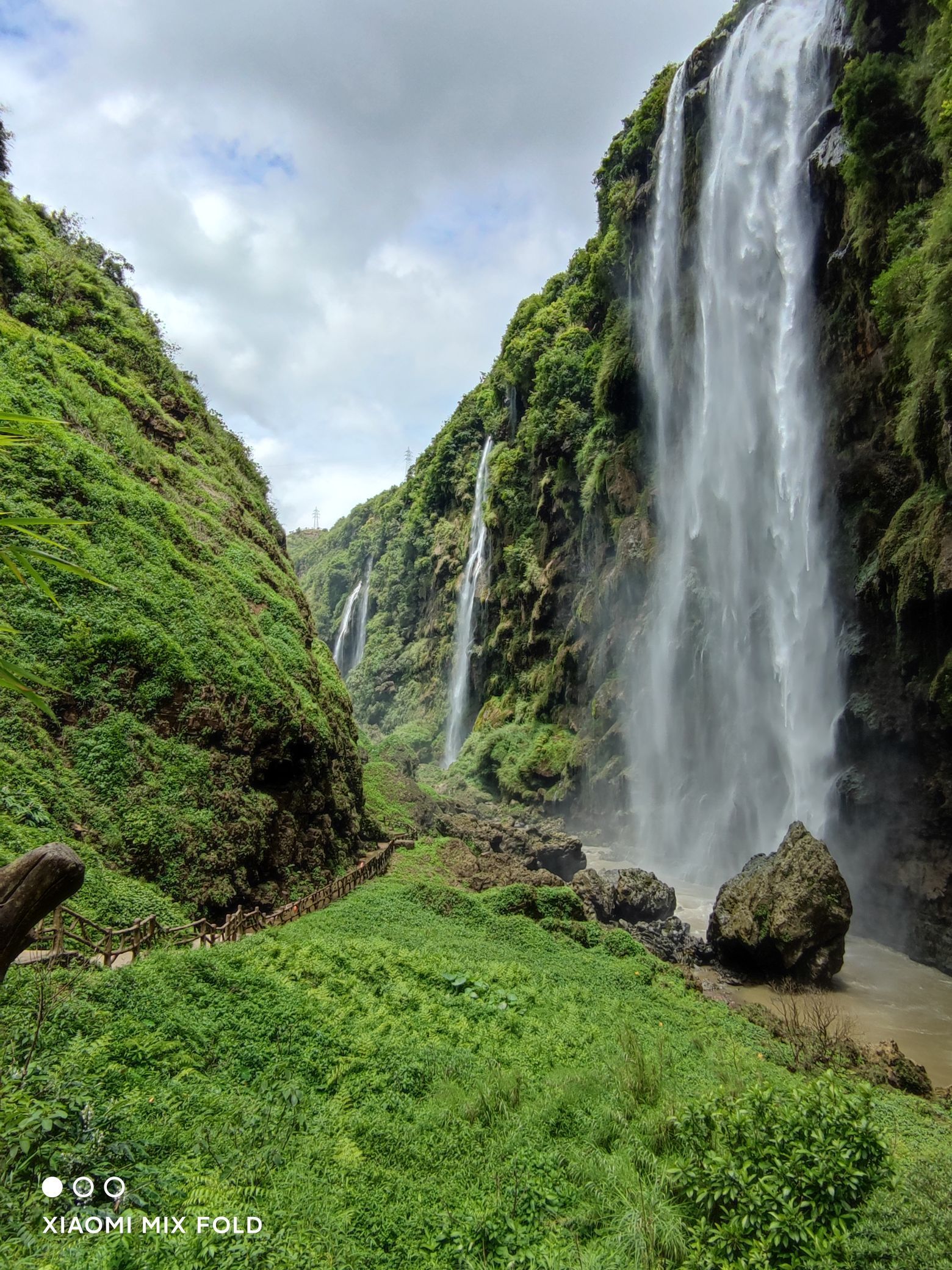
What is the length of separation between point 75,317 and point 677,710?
79.4ft

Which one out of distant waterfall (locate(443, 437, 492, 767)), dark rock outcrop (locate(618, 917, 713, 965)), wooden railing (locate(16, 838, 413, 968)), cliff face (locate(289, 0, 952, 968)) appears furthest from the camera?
distant waterfall (locate(443, 437, 492, 767))

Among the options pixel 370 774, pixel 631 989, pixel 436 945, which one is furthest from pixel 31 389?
pixel 370 774

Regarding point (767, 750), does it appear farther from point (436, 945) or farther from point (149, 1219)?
point (149, 1219)

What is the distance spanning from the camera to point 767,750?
23.2 meters

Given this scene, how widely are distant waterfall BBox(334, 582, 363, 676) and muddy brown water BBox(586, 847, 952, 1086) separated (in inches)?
2182

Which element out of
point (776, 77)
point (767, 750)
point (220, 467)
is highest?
point (776, 77)

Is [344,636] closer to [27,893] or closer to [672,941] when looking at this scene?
[672,941]

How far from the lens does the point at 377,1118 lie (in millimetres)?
6547

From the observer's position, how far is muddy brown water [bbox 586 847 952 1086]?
454 inches

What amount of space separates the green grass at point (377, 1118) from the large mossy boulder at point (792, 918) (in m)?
4.13

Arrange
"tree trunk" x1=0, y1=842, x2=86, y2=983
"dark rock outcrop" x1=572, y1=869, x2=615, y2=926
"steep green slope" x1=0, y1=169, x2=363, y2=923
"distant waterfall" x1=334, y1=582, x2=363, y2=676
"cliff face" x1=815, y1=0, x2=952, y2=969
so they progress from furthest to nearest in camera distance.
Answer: "distant waterfall" x1=334, y1=582, x2=363, y2=676
"dark rock outcrop" x1=572, y1=869, x2=615, y2=926
"cliff face" x1=815, y1=0, x2=952, y2=969
"steep green slope" x1=0, y1=169, x2=363, y2=923
"tree trunk" x1=0, y1=842, x2=86, y2=983

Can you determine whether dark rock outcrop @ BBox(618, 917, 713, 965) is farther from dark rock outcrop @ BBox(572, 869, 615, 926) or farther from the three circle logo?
the three circle logo

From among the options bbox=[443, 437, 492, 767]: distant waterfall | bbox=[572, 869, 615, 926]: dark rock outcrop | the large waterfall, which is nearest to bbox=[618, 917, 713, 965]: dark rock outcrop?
bbox=[572, 869, 615, 926]: dark rock outcrop

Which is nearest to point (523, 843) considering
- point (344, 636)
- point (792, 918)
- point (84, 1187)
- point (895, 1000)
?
point (792, 918)
